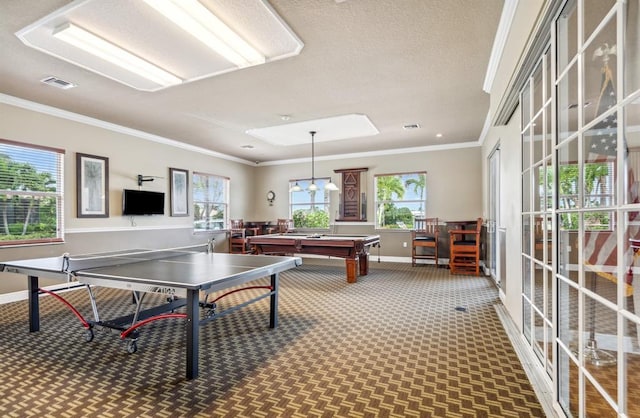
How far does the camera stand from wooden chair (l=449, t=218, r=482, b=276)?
6602 millimetres

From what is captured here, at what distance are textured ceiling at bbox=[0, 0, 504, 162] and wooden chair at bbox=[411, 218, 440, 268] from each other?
2.15 meters

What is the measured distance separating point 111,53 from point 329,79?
7.63 ft

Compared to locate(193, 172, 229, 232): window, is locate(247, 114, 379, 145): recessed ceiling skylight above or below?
above

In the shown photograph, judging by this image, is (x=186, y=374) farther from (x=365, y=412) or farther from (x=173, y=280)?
(x=365, y=412)

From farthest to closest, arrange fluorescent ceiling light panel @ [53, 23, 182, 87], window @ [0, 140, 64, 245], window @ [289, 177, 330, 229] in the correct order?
window @ [289, 177, 330, 229] < window @ [0, 140, 64, 245] < fluorescent ceiling light panel @ [53, 23, 182, 87]

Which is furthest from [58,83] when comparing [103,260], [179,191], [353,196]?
[353,196]

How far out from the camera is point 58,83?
4109 millimetres

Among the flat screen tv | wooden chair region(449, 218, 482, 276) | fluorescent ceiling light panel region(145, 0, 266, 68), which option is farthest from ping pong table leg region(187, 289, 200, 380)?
wooden chair region(449, 218, 482, 276)

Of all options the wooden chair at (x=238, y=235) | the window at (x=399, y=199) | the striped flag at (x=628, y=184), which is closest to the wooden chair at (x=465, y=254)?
the window at (x=399, y=199)

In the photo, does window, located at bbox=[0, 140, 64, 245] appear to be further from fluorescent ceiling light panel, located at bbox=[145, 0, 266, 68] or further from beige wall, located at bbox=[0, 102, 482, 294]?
fluorescent ceiling light panel, located at bbox=[145, 0, 266, 68]

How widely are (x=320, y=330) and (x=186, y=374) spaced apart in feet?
4.67

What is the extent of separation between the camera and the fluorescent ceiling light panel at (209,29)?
2.50 m

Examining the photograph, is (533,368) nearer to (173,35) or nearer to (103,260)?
(103,260)

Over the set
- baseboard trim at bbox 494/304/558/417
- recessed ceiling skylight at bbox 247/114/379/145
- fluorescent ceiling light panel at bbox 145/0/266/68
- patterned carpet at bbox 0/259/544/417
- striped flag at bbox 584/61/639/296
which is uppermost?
recessed ceiling skylight at bbox 247/114/379/145
